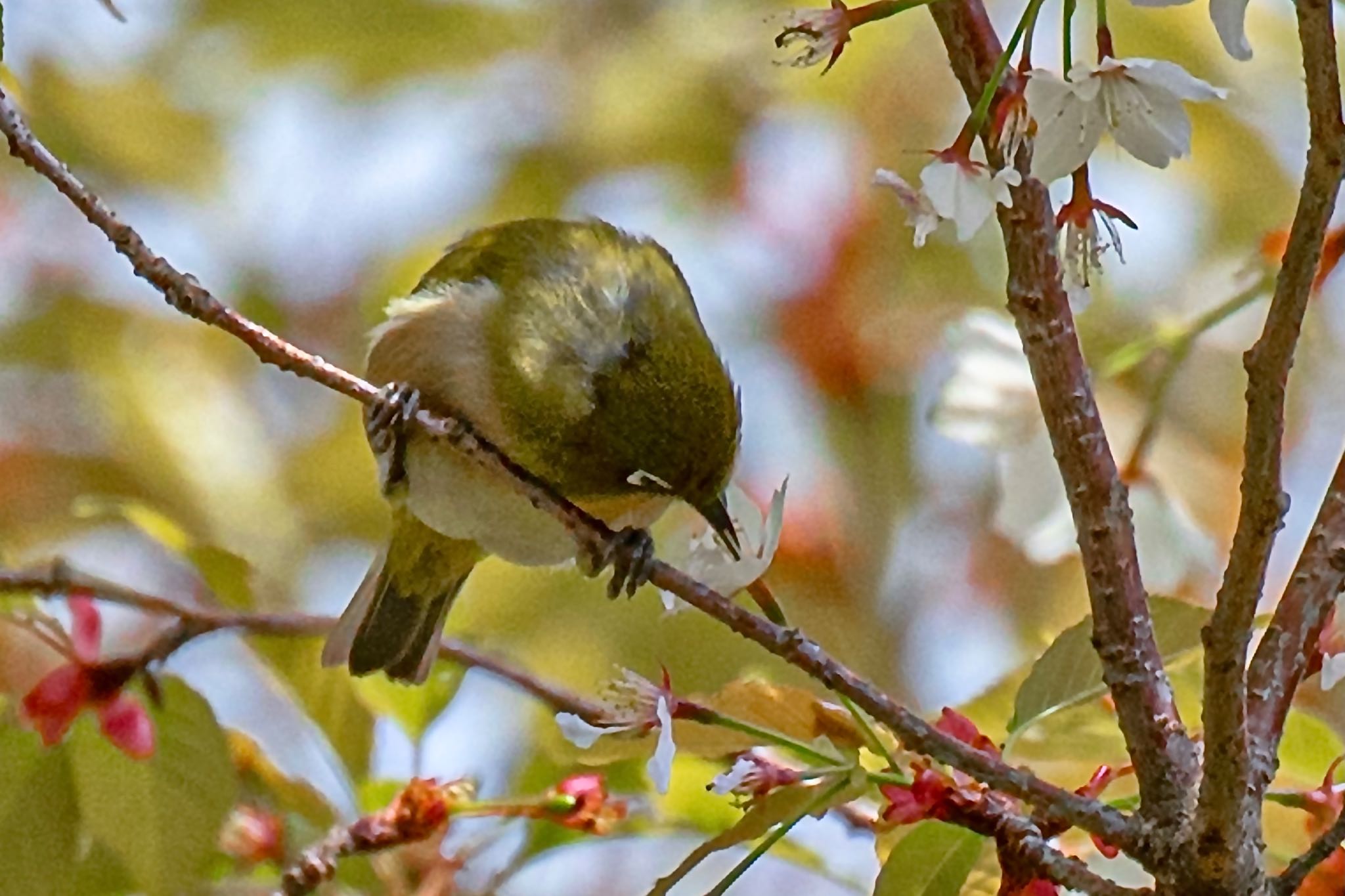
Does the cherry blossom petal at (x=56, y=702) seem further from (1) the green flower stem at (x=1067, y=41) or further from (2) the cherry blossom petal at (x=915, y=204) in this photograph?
(1) the green flower stem at (x=1067, y=41)

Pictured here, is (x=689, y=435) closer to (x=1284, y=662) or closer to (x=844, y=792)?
(x=844, y=792)

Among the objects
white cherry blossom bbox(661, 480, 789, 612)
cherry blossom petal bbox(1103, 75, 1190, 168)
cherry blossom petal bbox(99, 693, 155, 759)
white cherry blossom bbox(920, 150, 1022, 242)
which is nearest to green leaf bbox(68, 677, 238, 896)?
cherry blossom petal bbox(99, 693, 155, 759)

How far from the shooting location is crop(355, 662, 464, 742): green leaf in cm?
164

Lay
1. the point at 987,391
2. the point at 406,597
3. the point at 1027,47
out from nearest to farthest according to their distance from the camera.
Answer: the point at 1027,47 < the point at 987,391 < the point at 406,597

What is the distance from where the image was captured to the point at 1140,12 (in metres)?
1.98

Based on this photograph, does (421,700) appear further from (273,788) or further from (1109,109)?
(1109,109)

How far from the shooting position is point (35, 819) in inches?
50.1

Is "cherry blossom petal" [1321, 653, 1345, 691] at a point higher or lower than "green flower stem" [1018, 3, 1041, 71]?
lower

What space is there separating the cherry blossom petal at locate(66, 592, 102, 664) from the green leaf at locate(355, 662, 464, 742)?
1.12ft

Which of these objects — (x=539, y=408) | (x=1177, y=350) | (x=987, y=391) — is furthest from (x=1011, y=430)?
(x=539, y=408)

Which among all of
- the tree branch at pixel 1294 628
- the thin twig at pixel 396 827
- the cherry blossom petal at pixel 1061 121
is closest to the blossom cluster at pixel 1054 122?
the cherry blossom petal at pixel 1061 121

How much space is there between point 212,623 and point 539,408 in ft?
1.43

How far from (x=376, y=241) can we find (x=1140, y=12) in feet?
4.78

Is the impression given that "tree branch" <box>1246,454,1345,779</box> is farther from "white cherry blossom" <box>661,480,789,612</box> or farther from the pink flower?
the pink flower
